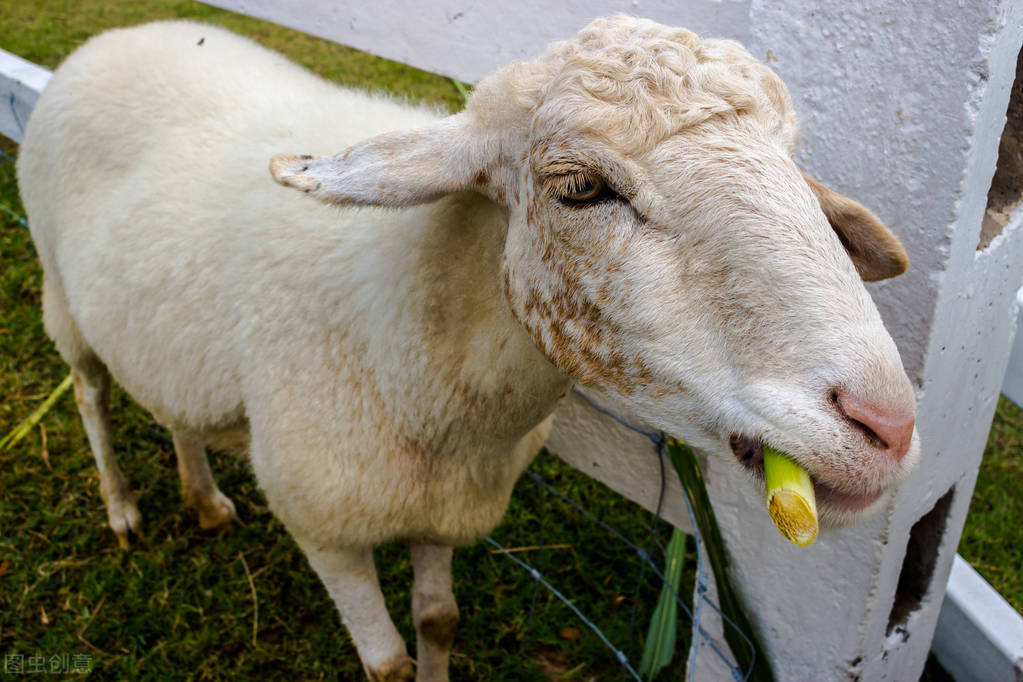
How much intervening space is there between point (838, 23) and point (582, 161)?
0.66 metres

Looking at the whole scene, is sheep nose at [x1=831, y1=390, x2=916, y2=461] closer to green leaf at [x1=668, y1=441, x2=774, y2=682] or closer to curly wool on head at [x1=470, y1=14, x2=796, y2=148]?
curly wool on head at [x1=470, y1=14, x2=796, y2=148]

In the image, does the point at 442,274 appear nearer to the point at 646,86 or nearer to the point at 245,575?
the point at 646,86

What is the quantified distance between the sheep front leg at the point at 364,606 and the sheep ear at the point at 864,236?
59.2 inches

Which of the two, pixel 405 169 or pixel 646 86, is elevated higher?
pixel 646 86

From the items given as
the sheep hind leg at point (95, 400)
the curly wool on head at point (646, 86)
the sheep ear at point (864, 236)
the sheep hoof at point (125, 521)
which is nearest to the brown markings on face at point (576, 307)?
the curly wool on head at point (646, 86)

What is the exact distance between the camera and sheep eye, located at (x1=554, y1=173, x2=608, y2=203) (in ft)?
4.77

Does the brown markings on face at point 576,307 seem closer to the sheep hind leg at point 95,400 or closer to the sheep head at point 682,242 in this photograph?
A: the sheep head at point 682,242

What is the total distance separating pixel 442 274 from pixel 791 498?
928 millimetres

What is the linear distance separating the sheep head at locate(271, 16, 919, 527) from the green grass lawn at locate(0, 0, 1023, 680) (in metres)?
1.28

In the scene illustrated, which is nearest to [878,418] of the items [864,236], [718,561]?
[864,236]

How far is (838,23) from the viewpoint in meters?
1.67

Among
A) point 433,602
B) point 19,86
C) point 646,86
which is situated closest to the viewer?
point 646,86

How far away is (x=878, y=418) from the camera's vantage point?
→ 1217mm

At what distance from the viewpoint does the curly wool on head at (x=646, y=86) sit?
4.63 feet
